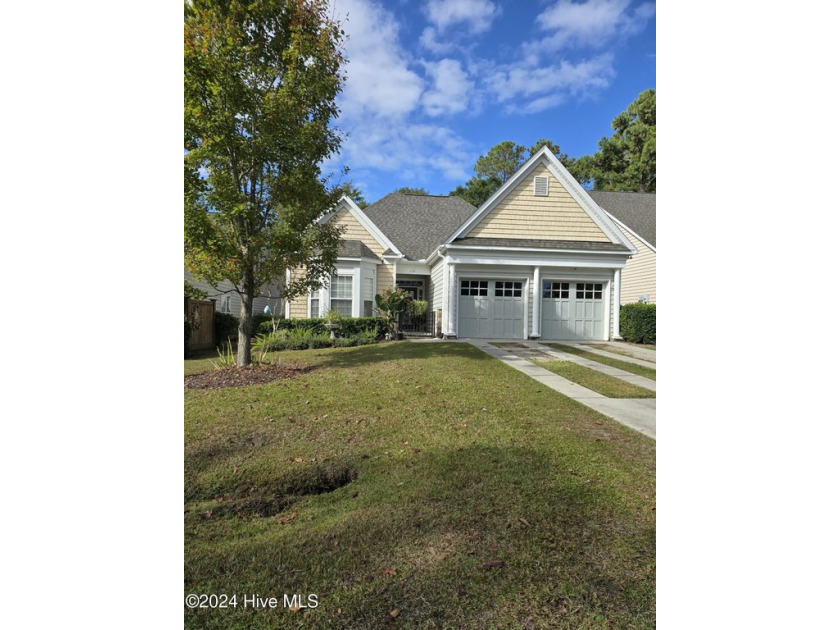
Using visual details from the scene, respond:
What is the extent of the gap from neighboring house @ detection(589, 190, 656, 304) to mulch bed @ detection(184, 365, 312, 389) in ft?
41.8

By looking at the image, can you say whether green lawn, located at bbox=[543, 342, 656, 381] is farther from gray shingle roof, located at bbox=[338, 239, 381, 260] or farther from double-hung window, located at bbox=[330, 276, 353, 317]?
gray shingle roof, located at bbox=[338, 239, 381, 260]

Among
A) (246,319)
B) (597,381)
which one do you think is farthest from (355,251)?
(597,381)

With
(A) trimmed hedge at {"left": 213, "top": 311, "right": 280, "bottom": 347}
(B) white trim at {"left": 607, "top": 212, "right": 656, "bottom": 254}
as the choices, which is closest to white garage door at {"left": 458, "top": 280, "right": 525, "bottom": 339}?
(B) white trim at {"left": 607, "top": 212, "right": 656, "bottom": 254}

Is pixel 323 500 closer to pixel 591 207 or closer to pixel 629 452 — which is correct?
pixel 629 452

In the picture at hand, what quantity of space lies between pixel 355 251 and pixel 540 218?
5.53m

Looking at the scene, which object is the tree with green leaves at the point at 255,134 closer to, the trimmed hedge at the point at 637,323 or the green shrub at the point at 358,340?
the green shrub at the point at 358,340

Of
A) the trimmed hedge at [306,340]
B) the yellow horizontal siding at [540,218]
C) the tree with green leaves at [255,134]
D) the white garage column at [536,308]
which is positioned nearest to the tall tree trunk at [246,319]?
the tree with green leaves at [255,134]

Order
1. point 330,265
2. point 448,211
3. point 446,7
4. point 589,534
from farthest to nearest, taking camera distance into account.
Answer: point 448,211 → point 330,265 → point 446,7 → point 589,534

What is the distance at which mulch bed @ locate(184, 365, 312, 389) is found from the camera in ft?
17.2

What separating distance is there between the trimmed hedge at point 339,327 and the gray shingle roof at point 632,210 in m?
9.50

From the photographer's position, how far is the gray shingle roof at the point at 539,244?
11.4 meters

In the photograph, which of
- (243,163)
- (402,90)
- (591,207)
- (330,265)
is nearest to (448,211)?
(591,207)
